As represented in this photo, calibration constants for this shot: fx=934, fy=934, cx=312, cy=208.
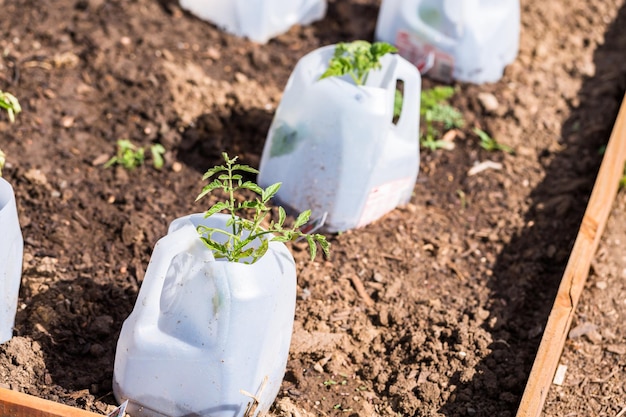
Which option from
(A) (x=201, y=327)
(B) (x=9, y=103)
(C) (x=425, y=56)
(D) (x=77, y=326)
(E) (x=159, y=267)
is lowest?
(D) (x=77, y=326)

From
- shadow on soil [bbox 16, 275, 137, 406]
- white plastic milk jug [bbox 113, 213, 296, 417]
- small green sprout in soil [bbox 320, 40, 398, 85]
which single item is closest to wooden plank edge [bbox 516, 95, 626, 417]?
white plastic milk jug [bbox 113, 213, 296, 417]

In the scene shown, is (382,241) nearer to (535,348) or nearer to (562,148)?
(535,348)

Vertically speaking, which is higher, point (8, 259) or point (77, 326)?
point (8, 259)

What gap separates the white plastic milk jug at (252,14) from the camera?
4.54m

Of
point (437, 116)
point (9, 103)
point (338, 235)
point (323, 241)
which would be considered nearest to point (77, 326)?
point (9, 103)

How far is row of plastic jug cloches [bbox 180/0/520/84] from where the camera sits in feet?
14.5

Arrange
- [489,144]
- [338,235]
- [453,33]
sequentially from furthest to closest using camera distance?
[453,33]
[489,144]
[338,235]

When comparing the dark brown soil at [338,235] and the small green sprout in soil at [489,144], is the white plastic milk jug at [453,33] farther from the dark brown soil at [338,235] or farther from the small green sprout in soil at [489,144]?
the small green sprout in soil at [489,144]

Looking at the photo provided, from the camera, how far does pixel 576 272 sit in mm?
3395

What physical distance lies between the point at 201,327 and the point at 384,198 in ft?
4.12

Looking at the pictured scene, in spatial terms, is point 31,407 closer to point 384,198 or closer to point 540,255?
point 384,198

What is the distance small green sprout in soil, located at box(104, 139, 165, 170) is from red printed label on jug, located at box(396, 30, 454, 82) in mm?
1375

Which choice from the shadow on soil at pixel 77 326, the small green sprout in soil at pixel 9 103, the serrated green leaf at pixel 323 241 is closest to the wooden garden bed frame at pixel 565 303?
the shadow on soil at pixel 77 326

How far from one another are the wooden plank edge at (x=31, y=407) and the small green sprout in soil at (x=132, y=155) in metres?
1.36
